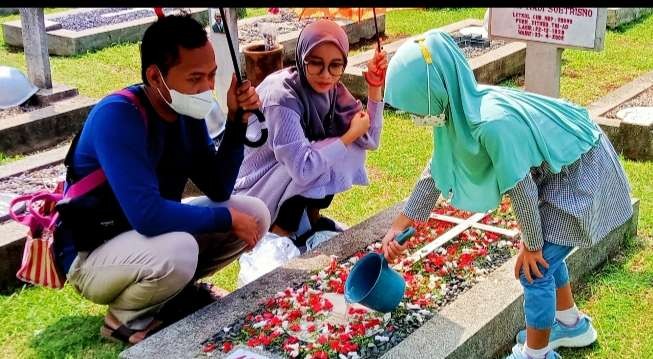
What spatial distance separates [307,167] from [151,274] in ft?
3.74

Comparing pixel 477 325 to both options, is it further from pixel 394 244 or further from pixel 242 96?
pixel 242 96

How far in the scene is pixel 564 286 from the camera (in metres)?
3.29

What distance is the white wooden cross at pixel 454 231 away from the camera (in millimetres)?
3832

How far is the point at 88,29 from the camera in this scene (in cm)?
973

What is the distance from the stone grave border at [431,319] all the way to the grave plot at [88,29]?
5.67 meters

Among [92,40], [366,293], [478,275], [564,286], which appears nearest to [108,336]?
[366,293]

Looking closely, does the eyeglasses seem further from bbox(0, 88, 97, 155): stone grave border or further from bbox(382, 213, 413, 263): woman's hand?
bbox(0, 88, 97, 155): stone grave border

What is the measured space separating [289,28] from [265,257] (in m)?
6.21

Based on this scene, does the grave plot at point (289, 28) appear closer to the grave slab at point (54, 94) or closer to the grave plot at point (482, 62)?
the grave plot at point (482, 62)

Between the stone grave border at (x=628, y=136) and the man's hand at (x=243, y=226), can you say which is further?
the stone grave border at (x=628, y=136)

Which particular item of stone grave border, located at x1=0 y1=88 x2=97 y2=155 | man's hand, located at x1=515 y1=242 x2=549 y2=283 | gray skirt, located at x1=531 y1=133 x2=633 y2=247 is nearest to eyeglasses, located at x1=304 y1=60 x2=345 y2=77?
gray skirt, located at x1=531 y1=133 x2=633 y2=247

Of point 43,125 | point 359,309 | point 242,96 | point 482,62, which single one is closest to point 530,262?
point 359,309

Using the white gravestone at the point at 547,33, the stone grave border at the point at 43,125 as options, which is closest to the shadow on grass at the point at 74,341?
the stone grave border at the point at 43,125

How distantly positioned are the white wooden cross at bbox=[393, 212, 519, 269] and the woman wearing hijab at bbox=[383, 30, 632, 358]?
0.65 meters
